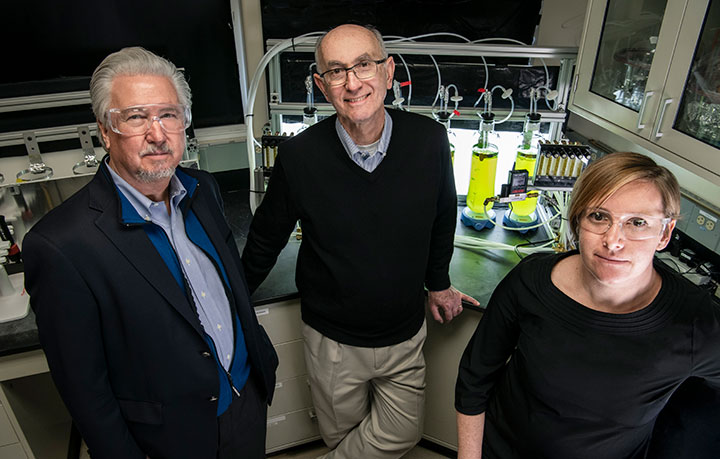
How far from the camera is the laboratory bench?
148 centimetres

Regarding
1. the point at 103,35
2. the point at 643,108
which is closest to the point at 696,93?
the point at 643,108

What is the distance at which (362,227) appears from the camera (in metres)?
1.31

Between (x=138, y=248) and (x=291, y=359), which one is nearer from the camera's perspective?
(x=138, y=248)

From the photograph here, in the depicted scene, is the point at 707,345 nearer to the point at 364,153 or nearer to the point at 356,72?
the point at 364,153

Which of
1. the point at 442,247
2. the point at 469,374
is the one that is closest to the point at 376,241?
the point at 442,247

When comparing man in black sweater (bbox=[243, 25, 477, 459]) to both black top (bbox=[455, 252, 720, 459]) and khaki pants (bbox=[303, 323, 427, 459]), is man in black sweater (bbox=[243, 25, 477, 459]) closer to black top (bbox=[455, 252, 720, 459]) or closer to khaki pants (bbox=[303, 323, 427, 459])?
khaki pants (bbox=[303, 323, 427, 459])

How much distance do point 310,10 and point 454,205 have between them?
140 cm

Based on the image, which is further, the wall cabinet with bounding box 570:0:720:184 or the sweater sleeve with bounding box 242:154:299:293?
the sweater sleeve with bounding box 242:154:299:293

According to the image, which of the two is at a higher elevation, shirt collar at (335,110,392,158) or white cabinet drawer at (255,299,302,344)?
shirt collar at (335,110,392,158)

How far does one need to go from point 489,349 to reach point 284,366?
92 cm

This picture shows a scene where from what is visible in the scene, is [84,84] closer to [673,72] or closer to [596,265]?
[596,265]

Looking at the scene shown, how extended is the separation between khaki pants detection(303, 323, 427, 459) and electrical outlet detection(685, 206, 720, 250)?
960 mm

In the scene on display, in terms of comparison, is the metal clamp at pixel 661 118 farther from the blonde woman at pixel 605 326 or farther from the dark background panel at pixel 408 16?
the dark background panel at pixel 408 16

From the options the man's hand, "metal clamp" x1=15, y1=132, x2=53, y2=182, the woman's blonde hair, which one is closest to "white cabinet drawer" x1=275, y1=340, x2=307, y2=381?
the man's hand
